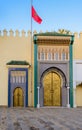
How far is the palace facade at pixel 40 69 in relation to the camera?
51.3 feet

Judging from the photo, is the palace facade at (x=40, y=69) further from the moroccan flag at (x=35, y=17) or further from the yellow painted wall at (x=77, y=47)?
the moroccan flag at (x=35, y=17)

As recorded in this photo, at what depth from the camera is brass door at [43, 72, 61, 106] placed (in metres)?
16.1

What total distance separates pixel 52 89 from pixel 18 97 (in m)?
1.76

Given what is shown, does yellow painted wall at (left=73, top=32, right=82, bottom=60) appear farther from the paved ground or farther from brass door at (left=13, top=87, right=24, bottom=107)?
the paved ground

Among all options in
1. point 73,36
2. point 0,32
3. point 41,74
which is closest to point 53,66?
point 41,74

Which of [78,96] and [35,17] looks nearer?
[78,96]

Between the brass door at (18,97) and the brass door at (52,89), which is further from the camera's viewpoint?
the brass door at (52,89)

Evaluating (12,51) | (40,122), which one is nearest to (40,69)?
(12,51)

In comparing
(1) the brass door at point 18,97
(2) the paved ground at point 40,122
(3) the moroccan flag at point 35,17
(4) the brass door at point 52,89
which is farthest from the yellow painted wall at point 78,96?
(2) the paved ground at point 40,122

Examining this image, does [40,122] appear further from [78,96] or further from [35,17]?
[35,17]

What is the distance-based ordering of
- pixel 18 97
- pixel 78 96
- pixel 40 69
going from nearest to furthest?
pixel 18 97 < pixel 40 69 < pixel 78 96

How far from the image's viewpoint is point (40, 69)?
16.0 meters

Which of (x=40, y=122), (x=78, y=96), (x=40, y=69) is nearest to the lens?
(x=40, y=122)

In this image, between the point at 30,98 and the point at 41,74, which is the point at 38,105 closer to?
the point at 30,98
